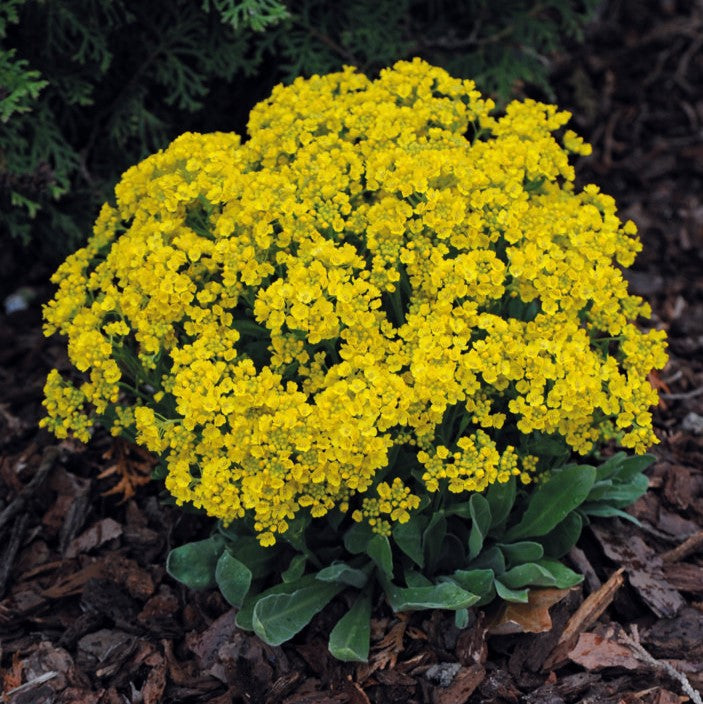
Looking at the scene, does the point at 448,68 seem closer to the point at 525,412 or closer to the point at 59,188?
the point at 59,188

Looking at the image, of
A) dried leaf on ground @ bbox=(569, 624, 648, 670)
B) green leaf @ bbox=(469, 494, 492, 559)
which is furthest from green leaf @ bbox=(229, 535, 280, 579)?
dried leaf on ground @ bbox=(569, 624, 648, 670)

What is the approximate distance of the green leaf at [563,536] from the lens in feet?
10.3

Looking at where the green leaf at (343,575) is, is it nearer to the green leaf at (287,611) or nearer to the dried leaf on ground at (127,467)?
the green leaf at (287,611)

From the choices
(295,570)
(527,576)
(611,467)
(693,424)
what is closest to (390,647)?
(295,570)

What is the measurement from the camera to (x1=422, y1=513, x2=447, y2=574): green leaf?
Result: 9.65 ft

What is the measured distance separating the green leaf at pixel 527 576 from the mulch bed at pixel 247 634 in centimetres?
12

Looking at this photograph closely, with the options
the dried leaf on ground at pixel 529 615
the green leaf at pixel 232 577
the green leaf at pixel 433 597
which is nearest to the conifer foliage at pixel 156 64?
the green leaf at pixel 232 577

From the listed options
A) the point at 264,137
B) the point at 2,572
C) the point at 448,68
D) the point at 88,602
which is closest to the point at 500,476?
the point at 264,137

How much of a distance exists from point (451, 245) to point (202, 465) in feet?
3.41

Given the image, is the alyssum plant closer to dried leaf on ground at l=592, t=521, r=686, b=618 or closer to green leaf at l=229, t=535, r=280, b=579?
green leaf at l=229, t=535, r=280, b=579

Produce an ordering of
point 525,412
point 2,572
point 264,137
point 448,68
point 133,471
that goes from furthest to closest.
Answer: point 448,68
point 133,471
point 2,572
point 264,137
point 525,412

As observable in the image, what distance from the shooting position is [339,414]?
8.14ft

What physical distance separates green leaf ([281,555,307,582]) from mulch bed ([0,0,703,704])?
0.27 m

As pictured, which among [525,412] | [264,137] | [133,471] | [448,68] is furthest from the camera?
[448,68]
